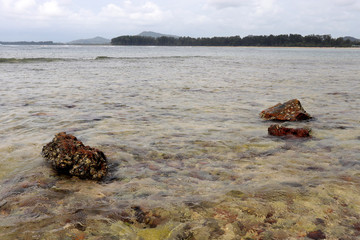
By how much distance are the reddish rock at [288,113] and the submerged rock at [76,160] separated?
4763mm

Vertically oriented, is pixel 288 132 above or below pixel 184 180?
above

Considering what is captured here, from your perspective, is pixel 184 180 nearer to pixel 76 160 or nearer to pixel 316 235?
pixel 76 160

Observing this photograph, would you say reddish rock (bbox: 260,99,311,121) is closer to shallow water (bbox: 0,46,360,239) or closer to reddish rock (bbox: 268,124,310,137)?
shallow water (bbox: 0,46,360,239)

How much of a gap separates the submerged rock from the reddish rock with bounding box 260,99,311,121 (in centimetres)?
476

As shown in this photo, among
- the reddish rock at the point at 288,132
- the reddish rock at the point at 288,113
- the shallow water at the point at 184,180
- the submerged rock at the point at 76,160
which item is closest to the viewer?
the shallow water at the point at 184,180

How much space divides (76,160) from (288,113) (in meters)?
5.47

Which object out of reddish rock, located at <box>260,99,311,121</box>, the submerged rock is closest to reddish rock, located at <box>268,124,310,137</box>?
reddish rock, located at <box>260,99,311,121</box>

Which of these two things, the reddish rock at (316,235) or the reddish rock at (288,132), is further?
the reddish rock at (288,132)

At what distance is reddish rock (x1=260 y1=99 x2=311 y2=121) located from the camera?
7.04 meters

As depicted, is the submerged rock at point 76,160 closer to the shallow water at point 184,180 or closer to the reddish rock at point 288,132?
the shallow water at point 184,180

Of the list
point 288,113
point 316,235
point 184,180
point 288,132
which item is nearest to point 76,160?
point 184,180

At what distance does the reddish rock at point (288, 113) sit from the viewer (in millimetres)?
7035

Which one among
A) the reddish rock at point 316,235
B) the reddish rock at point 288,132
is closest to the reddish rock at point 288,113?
the reddish rock at point 288,132

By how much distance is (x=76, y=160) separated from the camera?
12.7 feet
